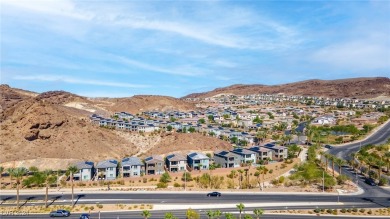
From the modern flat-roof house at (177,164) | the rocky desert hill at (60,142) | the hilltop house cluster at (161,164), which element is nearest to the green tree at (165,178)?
the hilltop house cluster at (161,164)

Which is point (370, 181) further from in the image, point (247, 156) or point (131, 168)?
point (131, 168)

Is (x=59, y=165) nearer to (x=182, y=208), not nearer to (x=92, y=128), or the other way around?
(x=92, y=128)

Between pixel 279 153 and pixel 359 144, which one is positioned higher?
pixel 359 144

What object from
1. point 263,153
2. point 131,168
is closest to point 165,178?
point 131,168

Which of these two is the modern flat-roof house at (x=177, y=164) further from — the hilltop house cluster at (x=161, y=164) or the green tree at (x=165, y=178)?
the green tree at (x=165, y=178)

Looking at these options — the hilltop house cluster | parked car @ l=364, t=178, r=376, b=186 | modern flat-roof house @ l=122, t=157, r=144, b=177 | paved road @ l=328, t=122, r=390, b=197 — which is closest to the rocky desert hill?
the hilltop house cluster

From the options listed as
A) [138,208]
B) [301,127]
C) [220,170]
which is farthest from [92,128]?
[301,127]

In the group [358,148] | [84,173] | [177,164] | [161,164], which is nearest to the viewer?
[84,173]

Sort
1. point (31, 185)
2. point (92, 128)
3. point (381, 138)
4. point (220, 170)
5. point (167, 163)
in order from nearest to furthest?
point (31, 185), point (220, 170), point (167, 163), point (92, 128), point (381, 138)
